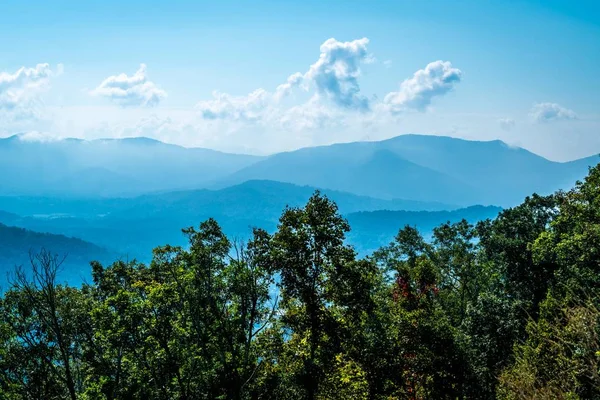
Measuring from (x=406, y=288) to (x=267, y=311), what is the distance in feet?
41.7

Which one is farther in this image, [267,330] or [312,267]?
[267,330]

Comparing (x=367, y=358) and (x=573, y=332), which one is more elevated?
(x=573, y=332)

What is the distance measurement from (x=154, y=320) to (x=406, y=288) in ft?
55.3

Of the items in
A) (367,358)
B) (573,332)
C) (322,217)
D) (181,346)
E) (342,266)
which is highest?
(322,217)

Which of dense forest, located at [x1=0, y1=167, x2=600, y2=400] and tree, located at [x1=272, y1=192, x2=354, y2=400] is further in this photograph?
tree, located at [x1=272, y1=192, x2=354, y2=400]

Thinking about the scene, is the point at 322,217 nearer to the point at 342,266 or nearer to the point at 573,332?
the point at 342,266

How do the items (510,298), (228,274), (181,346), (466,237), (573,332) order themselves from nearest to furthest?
(573,332) < (228,274) < (181,346) < (510,298) < (466,237)

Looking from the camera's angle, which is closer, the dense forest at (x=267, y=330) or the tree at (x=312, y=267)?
the dense forest at (x=267, y=330)

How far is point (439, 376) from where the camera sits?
23.0 m

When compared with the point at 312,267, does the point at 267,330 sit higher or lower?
lower

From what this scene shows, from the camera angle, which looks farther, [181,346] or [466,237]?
[466,237]

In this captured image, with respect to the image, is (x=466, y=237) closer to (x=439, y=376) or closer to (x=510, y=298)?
(x=510, y=298)

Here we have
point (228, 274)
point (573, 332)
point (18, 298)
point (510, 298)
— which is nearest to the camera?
point (573, 332)

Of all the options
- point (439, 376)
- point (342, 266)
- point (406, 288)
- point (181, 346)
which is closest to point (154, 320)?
point (181, 346)
